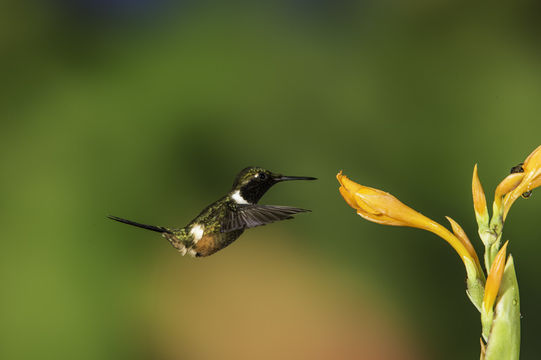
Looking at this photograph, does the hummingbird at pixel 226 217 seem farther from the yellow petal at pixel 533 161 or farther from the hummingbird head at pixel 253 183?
the yellow petal at pixel 533 161

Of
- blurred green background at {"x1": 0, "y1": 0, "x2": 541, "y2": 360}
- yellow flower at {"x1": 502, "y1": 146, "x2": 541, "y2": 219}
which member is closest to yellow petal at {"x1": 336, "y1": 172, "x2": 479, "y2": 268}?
yellow flower at {"x1": 502, "y1": 146, "x2": 541, "y2": 219}

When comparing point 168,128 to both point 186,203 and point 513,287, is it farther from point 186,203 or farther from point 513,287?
point 513,287

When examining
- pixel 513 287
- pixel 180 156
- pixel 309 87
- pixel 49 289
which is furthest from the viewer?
pixel 309 87

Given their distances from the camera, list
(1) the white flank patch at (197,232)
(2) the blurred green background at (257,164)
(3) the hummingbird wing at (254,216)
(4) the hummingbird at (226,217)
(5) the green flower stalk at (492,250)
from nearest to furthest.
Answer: (5) the green flower stalk at (492,250) → (3) the hummingbird wing at (254,216) → (4) the hummingbird at (226,217) → (1) the white flank patch at (197,232) → (2) the blurred green background at (257,164)

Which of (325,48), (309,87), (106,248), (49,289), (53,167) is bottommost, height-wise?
(49,289)

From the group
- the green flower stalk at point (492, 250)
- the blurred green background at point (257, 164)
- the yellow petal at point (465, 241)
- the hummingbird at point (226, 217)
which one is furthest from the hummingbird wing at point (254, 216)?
the blurred green background at point (257, 164)

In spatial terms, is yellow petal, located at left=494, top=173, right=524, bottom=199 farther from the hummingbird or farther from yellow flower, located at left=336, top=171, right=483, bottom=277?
the hummingbird

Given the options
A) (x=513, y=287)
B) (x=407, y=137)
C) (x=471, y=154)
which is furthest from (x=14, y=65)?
(x=513, y=287)
